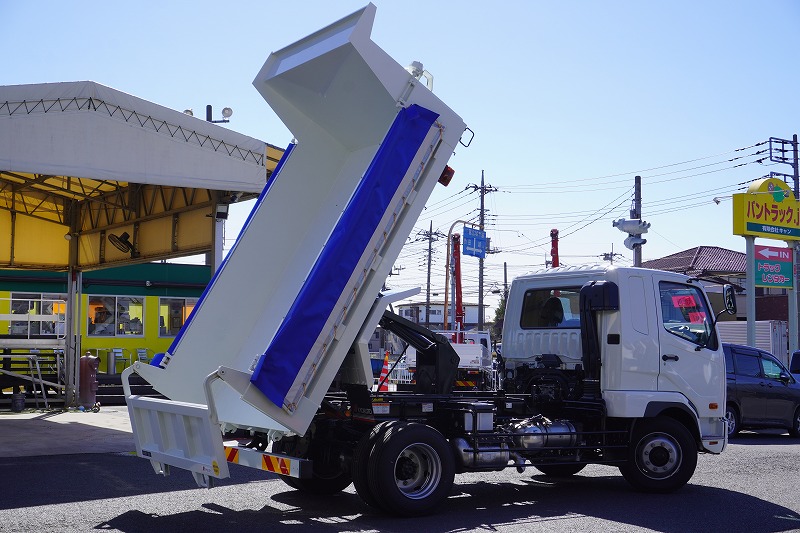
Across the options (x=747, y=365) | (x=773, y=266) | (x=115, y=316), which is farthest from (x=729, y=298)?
(x=115, y=316)

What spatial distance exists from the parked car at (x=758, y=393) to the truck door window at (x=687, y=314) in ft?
22.4

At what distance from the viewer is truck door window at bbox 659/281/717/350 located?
973 centimetres

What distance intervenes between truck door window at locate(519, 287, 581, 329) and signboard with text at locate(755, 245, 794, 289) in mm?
19767

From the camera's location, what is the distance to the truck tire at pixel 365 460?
24.4 feet

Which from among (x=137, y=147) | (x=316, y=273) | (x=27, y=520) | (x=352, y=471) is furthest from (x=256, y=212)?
(x=137, y=147)

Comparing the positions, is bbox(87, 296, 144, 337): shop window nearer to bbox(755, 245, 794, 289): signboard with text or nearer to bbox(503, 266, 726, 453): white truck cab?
bbox(755, 245, 794, 289): signboard with text

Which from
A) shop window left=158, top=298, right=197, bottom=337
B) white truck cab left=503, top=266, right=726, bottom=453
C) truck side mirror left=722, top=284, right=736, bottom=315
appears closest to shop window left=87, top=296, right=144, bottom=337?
shop window left=158, top=298, right=197, bottom=337

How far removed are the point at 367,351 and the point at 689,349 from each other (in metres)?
4.19

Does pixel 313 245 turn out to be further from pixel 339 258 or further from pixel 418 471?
pixel 418 471

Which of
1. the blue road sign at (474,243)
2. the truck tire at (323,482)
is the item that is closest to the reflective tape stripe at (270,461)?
the truck tire at (323,482)

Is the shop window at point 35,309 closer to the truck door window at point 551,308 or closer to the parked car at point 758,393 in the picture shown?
the parked car at point 758,393

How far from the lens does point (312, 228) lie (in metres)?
8.67

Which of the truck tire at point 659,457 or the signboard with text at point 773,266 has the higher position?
the signboard with text at point 773,266

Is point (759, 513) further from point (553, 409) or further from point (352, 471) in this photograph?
point (352, 471)
